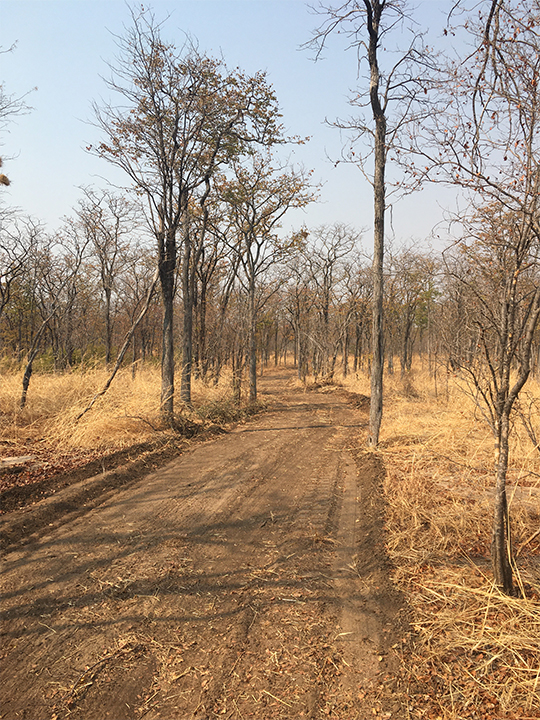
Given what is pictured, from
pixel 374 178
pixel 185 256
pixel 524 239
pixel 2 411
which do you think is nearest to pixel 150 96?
pixel 185 256

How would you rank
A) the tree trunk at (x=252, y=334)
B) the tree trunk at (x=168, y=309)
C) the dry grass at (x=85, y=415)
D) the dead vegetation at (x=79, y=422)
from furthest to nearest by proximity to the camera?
the tree trunk at (x=252, y=334), the tree trunk at (x=168, y=309), the dry grass at (x=85, y=415), the dead vegetation at (x=79, y=422)

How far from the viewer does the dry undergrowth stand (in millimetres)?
2496

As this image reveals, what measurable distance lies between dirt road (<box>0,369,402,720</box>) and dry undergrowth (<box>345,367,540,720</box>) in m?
0.24

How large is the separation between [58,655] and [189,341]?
8764 mm

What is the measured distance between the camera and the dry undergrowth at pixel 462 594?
2.50 meters

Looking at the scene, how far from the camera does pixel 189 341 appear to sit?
36.8ft

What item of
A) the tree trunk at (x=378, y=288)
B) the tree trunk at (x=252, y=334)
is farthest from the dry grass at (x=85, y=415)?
the tree trunk at (x=378, y=288)

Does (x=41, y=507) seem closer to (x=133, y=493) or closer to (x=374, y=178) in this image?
(x=133, y=493)

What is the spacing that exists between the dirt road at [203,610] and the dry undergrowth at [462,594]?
237mm

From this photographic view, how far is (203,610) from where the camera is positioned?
10.9 feet

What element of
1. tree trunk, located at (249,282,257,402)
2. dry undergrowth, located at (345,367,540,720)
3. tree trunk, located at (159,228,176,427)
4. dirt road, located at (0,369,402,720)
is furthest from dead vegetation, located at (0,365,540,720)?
tree trunk, located at (249,282,257,402)

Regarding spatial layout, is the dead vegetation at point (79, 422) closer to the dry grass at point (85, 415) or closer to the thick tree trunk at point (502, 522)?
the dry grass at point (85, 415)

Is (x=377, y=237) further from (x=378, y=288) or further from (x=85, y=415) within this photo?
(x=85, y=415)

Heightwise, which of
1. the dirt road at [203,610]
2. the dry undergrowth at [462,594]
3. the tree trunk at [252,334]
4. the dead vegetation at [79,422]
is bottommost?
the dirt road at [203,610]
